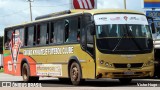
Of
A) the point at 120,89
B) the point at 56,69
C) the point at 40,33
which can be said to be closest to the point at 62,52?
the point at 56,69

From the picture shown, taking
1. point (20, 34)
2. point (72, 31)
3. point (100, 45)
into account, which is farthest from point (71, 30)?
point (20, 34)

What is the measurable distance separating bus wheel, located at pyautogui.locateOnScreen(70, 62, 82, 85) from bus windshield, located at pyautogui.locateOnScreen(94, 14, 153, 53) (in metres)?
1.61

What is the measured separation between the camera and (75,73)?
21.4 meters

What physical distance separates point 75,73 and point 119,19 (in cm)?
282

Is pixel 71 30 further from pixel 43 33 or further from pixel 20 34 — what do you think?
pixel 20 34

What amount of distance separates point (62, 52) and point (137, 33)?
3.61 m

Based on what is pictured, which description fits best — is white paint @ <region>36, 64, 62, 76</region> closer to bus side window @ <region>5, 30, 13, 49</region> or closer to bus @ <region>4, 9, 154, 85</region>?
bus @ <region>4, 9, 154, 85</region>

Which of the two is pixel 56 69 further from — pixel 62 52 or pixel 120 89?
pixel 120 89

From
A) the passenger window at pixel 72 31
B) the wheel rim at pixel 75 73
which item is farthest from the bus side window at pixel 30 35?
the wheel rim at pixel 75 73

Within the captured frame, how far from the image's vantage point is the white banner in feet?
66.8

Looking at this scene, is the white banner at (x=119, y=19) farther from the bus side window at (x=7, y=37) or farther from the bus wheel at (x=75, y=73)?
the bus side window at (x=7, y=37)

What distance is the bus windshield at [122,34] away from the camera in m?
20.1

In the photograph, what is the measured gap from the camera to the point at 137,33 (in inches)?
813

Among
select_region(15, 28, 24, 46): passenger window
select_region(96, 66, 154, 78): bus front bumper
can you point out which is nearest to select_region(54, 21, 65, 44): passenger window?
select_region(96, 66, 154, 78): bus front bumper
